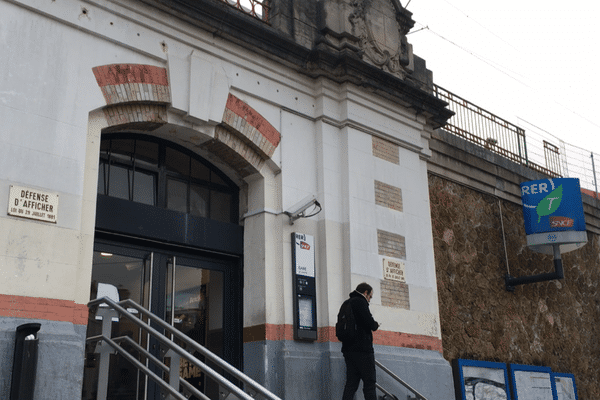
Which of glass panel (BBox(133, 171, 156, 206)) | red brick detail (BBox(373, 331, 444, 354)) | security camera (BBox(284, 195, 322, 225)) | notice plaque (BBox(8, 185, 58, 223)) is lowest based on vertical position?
red brick detail (BBox(373, 331, 444, 354))

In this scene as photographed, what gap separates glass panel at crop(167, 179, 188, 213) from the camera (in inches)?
358

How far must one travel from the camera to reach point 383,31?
11.1 m

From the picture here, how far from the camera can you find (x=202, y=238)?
29.8 ft

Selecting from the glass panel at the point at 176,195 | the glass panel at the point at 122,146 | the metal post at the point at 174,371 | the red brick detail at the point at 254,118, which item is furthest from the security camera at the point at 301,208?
the metal post at the point at 174,371

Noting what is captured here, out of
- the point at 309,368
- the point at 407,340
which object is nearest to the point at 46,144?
the point at 309,368

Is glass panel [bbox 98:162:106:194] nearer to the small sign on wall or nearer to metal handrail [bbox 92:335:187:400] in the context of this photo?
metal handrail [bbox 92:335:187:400]

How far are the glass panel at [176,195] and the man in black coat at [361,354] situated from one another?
2.77 metres

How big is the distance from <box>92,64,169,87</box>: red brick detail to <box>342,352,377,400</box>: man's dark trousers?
4107mm

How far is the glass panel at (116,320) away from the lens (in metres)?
7.72

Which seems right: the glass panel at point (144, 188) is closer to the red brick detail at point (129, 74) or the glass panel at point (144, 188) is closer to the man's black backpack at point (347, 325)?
the red brick detail at point (129, 74)

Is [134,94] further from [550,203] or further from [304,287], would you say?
[550,203]

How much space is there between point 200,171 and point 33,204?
10.0 feet

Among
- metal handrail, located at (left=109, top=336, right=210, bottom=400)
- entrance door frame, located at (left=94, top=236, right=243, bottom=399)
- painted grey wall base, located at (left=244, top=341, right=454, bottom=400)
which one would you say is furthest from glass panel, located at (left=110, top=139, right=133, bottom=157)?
painted grey wall base, located at (left=244, top=341, right=454, bottom=400)

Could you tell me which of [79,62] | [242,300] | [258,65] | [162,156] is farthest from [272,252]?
[79,62]
